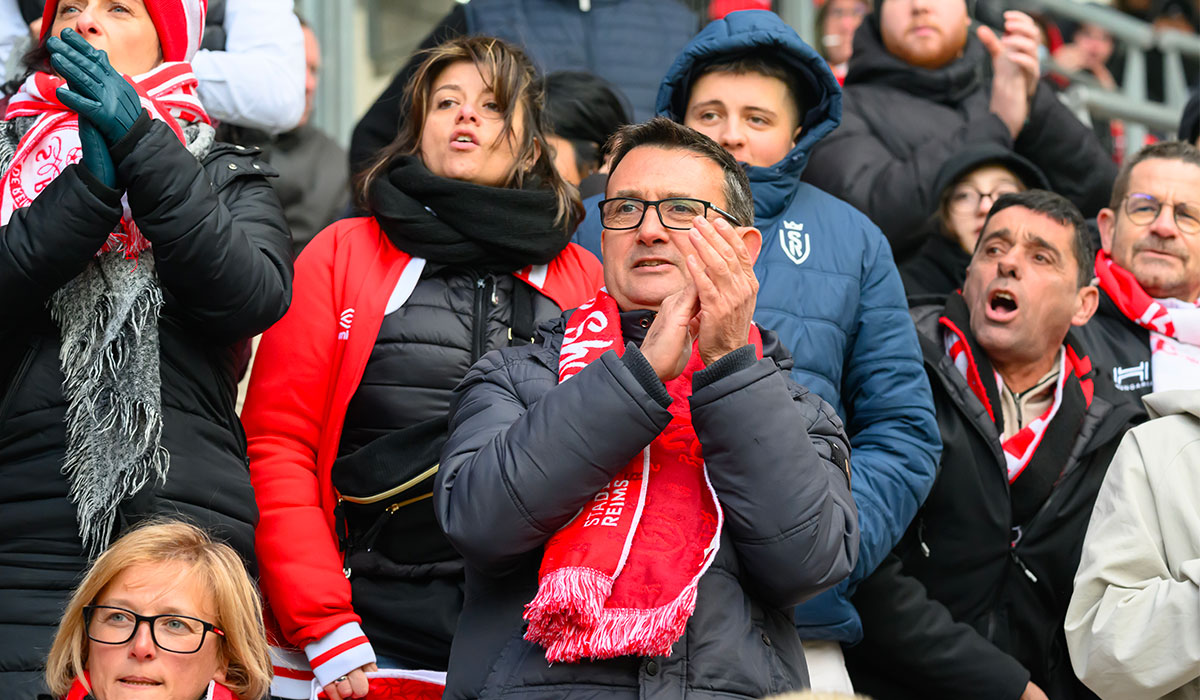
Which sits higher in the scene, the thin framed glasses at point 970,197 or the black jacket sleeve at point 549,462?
the black jacket sleeve at point 549,462

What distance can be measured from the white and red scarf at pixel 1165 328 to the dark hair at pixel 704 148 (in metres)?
2.07

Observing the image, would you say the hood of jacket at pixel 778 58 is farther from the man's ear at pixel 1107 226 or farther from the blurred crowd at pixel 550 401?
the man's ear at pixel 1107 226

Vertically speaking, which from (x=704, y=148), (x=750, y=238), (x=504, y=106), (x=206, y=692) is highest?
(x=704, y=148)

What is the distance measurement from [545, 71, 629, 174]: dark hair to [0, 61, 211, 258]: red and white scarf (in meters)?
1.74

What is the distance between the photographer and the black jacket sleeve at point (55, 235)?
316cm

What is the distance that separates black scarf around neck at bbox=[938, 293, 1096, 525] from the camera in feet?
14.7

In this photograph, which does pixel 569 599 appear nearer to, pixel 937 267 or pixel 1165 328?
pixel 1165 328

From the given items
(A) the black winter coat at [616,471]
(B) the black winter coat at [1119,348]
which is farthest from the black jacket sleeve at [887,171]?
(A) the black winter coat at [616,471]

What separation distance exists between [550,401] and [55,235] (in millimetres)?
1135

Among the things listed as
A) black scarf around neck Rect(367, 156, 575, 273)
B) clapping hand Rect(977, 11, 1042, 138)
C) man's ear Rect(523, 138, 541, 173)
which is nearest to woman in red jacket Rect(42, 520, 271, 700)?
black scarf around neck Rect(367, 156, 575, 273)

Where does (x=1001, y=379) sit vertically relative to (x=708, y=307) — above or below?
below

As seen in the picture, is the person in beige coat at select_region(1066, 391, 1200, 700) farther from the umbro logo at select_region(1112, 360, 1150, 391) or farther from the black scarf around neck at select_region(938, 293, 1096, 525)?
the umbro logo at select_region(1112, 360, 1150, 391)

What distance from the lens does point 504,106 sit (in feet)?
13.7

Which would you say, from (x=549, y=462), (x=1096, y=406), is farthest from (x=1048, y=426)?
(x=549, y=462)
